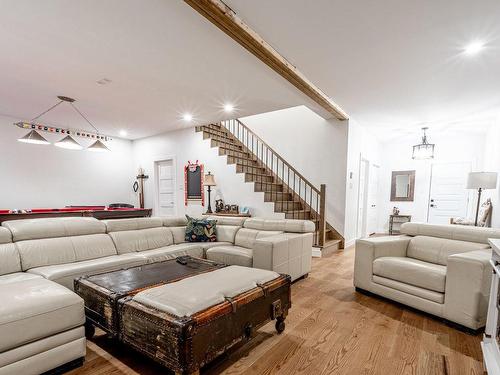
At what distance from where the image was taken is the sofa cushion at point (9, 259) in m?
2.28

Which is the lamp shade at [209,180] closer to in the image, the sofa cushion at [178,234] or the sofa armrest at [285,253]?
the sofa cushion at [178,234]

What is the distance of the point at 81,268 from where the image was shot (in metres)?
2.43

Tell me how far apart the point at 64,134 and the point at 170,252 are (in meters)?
5.22

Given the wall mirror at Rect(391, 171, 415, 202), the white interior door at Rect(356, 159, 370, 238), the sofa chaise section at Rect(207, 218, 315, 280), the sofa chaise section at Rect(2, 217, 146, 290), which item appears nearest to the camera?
the sofa chaise section at Rect(2, 217, 146, 290)

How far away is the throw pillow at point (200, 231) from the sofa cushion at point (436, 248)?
2.57 m

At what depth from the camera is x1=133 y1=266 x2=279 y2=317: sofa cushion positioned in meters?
1.49

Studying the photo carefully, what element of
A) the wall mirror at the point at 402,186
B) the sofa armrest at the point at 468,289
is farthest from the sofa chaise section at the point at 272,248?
the wall mirror at the point at 402,186

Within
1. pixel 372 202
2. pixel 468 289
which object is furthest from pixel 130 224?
pixel 372 202

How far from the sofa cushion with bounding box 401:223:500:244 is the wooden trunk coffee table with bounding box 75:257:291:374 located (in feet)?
6.53

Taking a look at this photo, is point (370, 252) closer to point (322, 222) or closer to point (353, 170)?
point (322, 222)

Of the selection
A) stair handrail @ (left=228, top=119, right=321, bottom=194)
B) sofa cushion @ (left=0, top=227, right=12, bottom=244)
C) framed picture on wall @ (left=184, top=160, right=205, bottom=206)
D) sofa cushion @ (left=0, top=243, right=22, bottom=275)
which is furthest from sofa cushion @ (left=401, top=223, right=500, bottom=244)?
framed picture on wall @ (left=184, top=160, right=205, bottom=206)

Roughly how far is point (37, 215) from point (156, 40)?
361cm

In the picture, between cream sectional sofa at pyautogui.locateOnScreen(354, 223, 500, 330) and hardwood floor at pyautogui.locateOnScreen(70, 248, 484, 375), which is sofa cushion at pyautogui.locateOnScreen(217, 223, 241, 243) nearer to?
hardwood floor at pyautogui.locateOnScreen(70, 248, 484, 375)

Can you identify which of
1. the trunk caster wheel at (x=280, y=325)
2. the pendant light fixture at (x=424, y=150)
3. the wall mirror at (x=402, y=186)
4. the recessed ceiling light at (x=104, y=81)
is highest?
the recessed ceiling light at (x=104, y=81)
